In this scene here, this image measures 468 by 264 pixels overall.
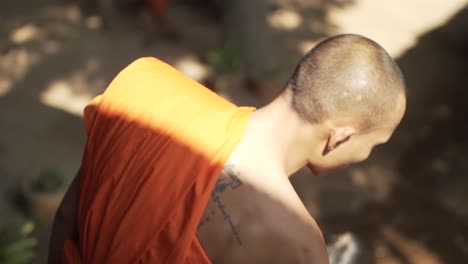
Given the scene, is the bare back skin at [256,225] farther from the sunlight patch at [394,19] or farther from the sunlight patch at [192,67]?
the sunlight patch at [394,19]

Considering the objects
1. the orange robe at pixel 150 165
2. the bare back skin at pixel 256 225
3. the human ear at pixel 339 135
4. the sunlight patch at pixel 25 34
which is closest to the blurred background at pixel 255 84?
the sunlight patch at pixel 25 34

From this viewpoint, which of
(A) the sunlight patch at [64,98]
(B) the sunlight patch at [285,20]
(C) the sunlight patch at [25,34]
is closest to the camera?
(A) the sunlight patch at [64,98]

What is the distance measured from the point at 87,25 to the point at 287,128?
5446 millimetres

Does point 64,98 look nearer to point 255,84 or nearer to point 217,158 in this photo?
point 255,84

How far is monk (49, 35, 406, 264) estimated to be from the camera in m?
1.99

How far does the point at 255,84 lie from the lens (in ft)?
20.3

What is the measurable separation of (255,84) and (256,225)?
14.1ft

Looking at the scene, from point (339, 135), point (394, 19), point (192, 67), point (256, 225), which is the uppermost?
point (339, 135)

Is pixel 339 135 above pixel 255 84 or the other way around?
above

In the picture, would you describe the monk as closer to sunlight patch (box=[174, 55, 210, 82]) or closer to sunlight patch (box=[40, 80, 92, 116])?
sunlight patch (box=[40, 80, 92, 116])

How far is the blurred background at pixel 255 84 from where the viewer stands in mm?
4816

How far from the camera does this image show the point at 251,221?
1981mm

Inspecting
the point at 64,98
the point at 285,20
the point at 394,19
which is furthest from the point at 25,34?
the point at 394,19

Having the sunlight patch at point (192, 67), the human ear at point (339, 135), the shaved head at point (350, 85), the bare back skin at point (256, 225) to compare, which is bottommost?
the sunlight patch at point (192, 67)
